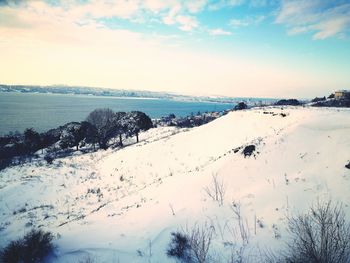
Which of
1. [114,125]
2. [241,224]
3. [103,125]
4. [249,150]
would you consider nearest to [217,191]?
[241,224]

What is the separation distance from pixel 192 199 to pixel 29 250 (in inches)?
303

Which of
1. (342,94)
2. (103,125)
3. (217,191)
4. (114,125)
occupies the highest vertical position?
(342,94)

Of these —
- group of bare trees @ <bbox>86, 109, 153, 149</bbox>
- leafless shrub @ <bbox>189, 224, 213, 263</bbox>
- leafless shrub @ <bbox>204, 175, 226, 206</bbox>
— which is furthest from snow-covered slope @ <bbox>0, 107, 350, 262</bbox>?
group of bare trees @ <bbox>86, 109, 153, 149</bbox>

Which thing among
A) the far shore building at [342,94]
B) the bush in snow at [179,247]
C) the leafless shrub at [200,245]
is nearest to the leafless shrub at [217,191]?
the leafless shrub at [200,245]

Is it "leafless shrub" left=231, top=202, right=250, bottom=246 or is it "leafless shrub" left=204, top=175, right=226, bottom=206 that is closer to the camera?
"leafless shrub" left=231, top=202, right=250, bottom=246

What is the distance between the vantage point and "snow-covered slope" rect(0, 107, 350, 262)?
9.60 m

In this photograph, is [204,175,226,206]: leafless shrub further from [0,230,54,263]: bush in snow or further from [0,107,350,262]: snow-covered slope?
[0,230,54,263]: bush in snow

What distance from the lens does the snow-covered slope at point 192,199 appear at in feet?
31.5

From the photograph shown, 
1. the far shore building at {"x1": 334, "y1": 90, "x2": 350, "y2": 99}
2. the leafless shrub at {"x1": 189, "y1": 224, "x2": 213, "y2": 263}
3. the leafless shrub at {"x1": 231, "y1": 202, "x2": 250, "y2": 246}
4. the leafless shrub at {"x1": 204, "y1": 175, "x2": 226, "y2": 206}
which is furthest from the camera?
the far shore building at {"x1": 334, "y1": 90, "x2": 350, "y2": 99}

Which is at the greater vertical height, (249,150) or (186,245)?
(249,150)

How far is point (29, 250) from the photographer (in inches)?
335

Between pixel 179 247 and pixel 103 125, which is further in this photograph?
pixel 103 125

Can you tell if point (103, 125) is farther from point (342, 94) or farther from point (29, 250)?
point (342, 94)

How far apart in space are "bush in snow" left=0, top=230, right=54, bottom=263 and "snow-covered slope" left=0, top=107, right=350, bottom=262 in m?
0.54
